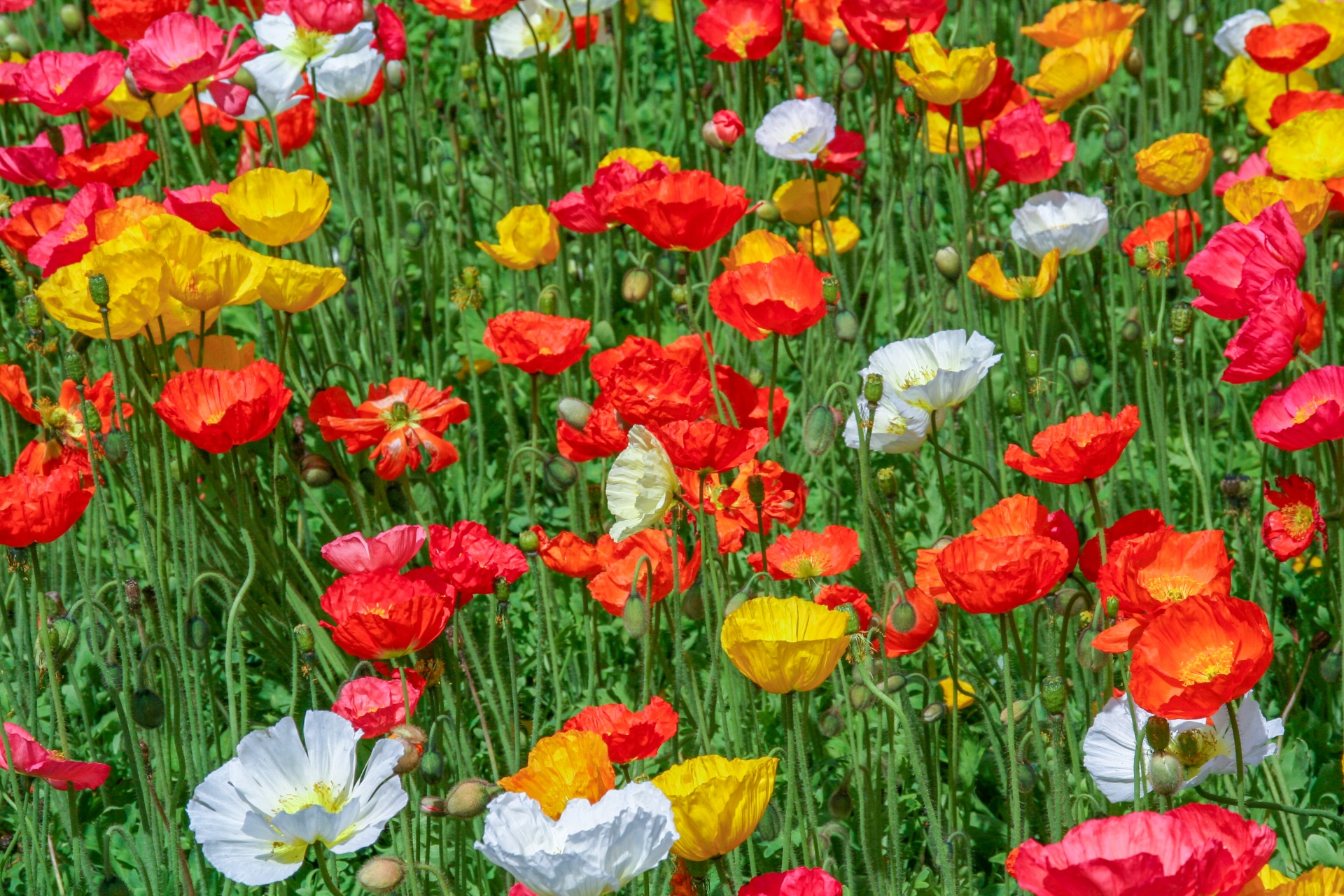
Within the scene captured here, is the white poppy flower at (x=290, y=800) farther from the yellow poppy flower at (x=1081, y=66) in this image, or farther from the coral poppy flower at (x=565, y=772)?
the yellow poppy flower at (x=1081, y=66)

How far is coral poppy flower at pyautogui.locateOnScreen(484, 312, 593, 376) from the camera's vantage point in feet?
7.30

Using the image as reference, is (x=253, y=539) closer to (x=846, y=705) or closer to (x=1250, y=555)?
(x=846, y=705)

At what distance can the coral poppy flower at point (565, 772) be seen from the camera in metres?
1.33

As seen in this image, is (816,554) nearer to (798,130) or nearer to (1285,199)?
(1285,199)

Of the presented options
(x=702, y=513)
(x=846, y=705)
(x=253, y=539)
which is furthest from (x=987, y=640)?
(x=253, y=539)

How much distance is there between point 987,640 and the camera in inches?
80.8

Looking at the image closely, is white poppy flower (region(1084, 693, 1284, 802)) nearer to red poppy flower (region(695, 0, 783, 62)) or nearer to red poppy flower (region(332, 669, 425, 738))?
red poppy flower (region(332, 669, 425, 738))

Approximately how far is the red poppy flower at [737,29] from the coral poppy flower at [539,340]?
1.05 meters

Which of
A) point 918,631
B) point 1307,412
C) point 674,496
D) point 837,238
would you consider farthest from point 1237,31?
point 674,496

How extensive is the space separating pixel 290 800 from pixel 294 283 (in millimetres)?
892

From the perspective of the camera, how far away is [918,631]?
1.76 m

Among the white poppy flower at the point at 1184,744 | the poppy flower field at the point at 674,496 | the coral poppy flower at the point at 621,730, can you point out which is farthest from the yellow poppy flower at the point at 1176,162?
the coral poppy flower at the point at 621,730

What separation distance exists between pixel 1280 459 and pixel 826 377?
3.10 ft

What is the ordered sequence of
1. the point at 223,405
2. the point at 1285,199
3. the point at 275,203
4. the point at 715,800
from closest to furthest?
the point at 715,800, the point at 223,405, the point at 275,203, the point at 1285,199
